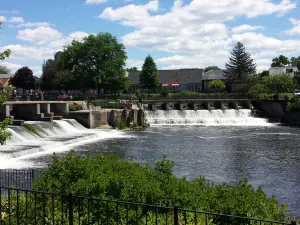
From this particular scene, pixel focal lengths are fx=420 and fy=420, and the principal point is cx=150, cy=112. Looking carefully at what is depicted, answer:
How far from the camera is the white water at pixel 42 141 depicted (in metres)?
25.8

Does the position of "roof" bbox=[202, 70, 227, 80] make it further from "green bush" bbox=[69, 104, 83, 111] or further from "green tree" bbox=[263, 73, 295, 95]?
"green bush" bbox=[69, 104, 83, 111]

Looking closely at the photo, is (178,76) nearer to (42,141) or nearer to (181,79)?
(181,79)

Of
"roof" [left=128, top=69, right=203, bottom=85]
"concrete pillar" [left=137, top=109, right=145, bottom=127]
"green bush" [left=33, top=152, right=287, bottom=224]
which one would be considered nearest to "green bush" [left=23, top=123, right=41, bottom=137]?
"concrete pillar" [left=137, top=109, right=145, bottom=127]

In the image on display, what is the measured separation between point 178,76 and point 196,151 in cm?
8840

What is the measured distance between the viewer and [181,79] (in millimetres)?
119062

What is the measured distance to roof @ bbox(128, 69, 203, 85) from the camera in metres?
118

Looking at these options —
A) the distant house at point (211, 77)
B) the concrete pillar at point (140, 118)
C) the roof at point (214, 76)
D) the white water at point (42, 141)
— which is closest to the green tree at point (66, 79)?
the concrete pillar at point (140, 118)

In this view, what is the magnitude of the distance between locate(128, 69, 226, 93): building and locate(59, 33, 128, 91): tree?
122 ft

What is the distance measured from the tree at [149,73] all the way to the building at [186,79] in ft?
49.8

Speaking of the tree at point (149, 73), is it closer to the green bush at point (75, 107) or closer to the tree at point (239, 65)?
the tree at point (239, 65)

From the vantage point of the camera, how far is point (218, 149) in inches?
1329

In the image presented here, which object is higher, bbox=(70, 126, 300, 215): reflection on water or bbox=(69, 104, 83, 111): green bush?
bbox=(69, 104, 83, 111): green bush

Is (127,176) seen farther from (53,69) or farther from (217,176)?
(53,69)

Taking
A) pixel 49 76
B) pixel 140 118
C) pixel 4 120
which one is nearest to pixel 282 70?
pixel 49 76
